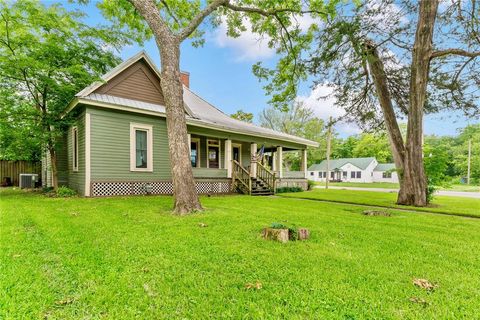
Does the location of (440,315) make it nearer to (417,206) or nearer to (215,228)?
(215,228)

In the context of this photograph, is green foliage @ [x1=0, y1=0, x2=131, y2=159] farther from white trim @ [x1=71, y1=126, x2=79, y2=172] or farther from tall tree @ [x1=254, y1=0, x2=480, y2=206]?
tall tree @ [x1=254, y1=0, x2=480, y2=206]

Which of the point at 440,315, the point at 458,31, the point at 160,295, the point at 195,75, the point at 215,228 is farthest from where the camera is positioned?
the point at 195,75

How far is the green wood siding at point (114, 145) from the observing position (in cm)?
974

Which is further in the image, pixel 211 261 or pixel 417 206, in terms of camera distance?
pixel 417 206

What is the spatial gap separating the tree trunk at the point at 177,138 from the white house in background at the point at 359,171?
141ft

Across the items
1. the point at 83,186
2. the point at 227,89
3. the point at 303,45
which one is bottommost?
the point at 83,186

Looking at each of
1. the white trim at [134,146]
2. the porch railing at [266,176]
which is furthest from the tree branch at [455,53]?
the white trim at [134,146]

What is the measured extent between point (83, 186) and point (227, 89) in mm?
23017

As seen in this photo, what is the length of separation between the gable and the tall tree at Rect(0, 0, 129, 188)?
0.70 metres

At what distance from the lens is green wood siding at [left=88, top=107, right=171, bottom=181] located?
974 cm

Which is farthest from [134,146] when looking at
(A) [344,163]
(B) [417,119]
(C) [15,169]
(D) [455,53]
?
(A) [344,163]

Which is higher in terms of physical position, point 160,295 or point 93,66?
point 93,66

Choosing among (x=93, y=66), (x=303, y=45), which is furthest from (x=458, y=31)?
(x=93, y=66)

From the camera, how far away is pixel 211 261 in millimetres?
3240
